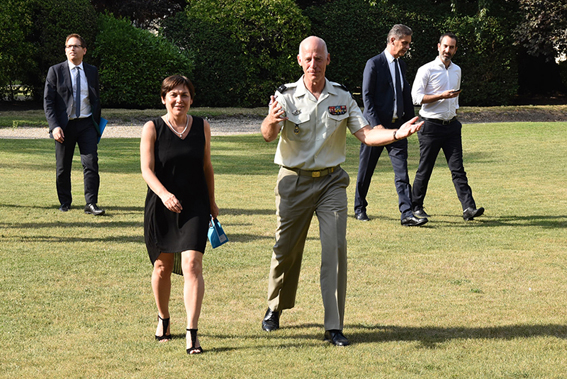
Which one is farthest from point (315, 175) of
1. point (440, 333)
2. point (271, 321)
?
point (440, 333)

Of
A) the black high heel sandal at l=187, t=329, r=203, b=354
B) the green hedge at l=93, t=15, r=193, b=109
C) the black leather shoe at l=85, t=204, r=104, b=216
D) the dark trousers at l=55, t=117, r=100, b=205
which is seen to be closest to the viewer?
Answer: the black high heel sandal at l=187, t=329, r=203, b=354

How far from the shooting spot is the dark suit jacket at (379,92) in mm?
9102

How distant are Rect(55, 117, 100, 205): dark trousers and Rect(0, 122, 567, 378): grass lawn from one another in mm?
366

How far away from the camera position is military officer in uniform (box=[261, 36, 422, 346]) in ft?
16.3

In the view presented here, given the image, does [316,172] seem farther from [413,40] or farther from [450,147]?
[413,40]

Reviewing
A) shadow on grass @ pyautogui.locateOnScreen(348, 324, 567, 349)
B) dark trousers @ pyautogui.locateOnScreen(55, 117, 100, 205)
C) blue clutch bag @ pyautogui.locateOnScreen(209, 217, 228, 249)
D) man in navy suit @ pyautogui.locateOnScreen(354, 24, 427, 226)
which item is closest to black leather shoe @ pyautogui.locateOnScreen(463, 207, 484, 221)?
man in navy suit @ pyautogui.locateOnScreen(354, 24, 427, 226)

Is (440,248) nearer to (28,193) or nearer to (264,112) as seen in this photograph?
(28,193)

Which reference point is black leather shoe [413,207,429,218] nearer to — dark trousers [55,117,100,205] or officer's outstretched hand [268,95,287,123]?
dark trousers [55,117,100,205]

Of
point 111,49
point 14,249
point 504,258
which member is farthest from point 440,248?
point 111,49

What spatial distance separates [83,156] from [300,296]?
16.0 ft

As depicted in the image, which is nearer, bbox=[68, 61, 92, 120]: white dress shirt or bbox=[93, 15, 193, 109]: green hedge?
bbox=[68, 61, 92, 120]: white dress shirt

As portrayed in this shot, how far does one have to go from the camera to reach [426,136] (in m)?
9.55

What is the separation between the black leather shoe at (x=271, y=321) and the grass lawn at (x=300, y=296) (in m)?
0.08

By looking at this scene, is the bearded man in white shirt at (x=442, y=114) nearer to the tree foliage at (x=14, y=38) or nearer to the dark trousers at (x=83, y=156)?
the dark trousers at (x=83, y=156)
